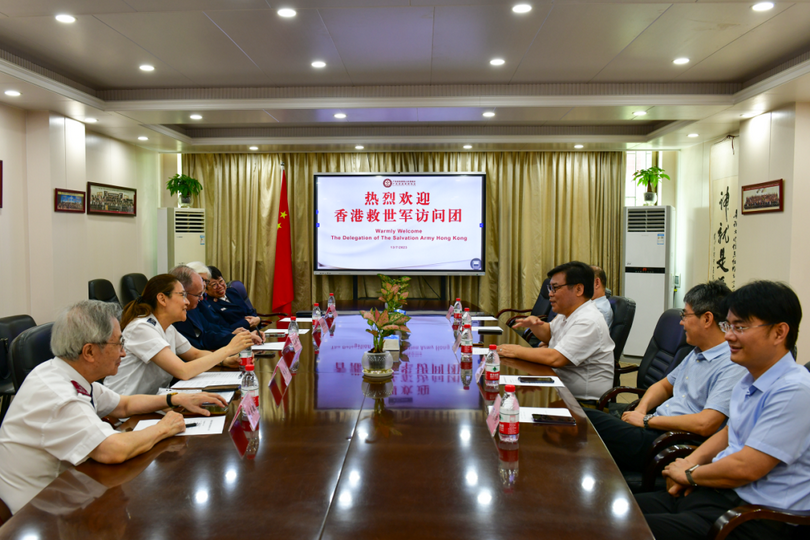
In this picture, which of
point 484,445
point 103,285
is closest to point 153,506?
point 484,445

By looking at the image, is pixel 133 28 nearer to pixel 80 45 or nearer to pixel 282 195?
pixel 80 45

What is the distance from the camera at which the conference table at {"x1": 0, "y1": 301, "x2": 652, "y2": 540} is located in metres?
1.17

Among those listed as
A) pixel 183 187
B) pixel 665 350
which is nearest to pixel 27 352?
pixel 665 350

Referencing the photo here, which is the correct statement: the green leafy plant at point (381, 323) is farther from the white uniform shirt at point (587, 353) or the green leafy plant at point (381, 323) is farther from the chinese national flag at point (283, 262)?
the chinese national flag at point (283, 262)

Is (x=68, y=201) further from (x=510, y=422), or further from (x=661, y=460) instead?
(x=661, y=460)

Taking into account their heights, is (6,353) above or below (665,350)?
below

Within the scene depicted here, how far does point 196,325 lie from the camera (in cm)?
331

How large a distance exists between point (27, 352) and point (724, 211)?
19.6 feet

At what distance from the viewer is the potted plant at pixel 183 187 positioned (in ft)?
21.0

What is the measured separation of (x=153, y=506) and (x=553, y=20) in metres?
3.35

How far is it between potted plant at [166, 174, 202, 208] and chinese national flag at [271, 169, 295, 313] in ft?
3.35

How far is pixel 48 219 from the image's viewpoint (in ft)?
15.7

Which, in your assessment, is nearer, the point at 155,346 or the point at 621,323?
the point at 155,346

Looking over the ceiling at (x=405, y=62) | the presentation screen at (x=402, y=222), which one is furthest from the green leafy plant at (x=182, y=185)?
the presentation screen at (x=402, y=222)
